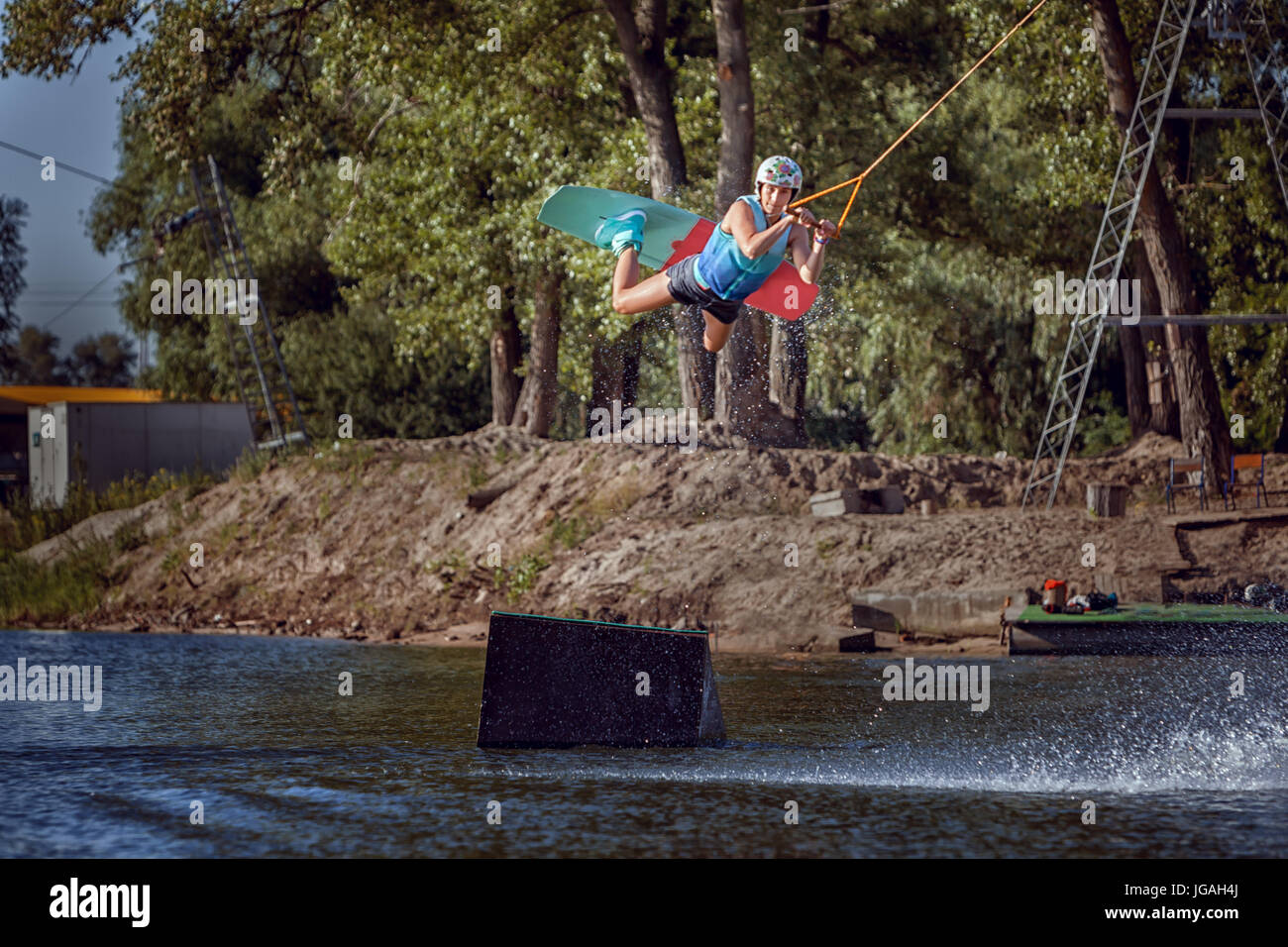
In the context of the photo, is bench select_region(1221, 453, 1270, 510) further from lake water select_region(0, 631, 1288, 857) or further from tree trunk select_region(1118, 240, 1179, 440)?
lake water select_region(0, 631, 1288, 857)

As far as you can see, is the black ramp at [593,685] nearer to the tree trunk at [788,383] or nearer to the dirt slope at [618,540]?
the dirt slope at [618,540]

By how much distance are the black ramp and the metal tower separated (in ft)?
35.0

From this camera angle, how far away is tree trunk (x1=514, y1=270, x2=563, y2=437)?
2869 cm

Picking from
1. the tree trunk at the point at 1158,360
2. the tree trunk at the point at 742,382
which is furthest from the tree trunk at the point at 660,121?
the tree trunk at the point at 1158,360

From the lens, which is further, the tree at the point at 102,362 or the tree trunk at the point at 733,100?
the tree at the point at 102,362

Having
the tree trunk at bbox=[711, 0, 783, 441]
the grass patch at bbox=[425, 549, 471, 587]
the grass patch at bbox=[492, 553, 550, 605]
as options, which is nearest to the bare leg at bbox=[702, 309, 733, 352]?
the grass patch at bbox=[492, 553, 550, 605]

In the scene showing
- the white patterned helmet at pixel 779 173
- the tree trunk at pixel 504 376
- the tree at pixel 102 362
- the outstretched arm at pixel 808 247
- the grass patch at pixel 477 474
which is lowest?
the grass patch at pixel 477 474

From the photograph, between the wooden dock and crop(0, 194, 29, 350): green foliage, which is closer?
the wooden dock

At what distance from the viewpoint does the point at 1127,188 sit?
83.9ft

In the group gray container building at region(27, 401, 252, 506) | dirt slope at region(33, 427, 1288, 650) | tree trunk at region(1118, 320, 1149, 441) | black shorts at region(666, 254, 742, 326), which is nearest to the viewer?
black shorts at region(666, 254, 742, 326)

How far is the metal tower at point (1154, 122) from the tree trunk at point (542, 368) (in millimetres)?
9526

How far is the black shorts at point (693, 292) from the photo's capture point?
1150 cm

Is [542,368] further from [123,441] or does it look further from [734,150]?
[123,441]
